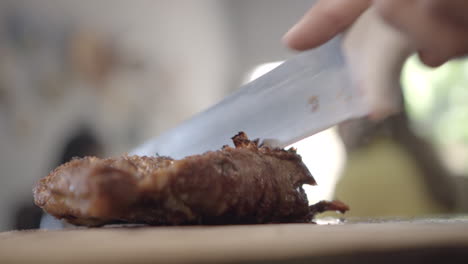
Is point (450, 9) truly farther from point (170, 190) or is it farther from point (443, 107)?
point (443, 107)

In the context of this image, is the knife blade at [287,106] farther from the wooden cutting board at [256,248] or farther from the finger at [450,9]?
the wooden cutting board at [256,248]

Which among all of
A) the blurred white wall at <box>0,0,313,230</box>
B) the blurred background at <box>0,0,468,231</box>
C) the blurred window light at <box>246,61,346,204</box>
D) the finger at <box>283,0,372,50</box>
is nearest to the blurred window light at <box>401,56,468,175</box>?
the blurred background at <box>0,0,468,231</box>

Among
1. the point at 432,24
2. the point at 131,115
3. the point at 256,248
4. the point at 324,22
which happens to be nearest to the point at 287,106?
the point at 324,22

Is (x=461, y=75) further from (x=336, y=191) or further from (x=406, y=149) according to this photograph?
(x=336, y=191)

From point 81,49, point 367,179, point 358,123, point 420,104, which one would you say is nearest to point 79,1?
point 81,49

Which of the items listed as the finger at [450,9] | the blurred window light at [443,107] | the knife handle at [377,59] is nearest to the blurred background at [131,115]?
the blurred window light at [443,107]

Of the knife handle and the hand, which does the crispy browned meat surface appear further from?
the hand
